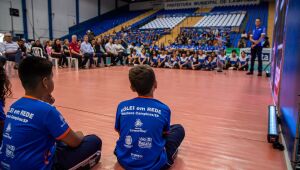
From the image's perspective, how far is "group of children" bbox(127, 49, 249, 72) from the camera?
815 centimetres

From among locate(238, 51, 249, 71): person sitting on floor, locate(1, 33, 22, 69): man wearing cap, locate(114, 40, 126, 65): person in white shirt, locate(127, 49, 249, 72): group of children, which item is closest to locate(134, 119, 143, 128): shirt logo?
locate(1, 33, 22, 69): man wearing cap

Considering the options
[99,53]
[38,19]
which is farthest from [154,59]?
[38,19]

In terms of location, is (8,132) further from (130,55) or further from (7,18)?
(7,18)

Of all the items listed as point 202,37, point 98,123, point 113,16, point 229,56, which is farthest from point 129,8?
point 98,123

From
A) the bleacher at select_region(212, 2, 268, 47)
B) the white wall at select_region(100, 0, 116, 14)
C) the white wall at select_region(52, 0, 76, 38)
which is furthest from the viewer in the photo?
the white wall at select_region(100, 0, 116, 14)

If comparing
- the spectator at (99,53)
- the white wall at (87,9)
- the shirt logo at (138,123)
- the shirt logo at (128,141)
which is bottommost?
the shirt logo at (128,141)

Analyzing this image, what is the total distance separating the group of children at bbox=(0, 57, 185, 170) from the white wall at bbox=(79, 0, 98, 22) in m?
17.2

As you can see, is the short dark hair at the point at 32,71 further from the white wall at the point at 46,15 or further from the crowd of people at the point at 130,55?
the white wall at the point at 46,15

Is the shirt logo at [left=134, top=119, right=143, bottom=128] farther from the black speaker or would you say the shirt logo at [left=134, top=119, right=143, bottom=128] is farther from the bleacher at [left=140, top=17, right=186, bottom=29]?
the bleacher at [left=140, top=17, right=186, bottom=29]

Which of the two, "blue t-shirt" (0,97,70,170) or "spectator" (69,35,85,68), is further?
"spectator" (69,35,85,68)

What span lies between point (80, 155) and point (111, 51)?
8.43m

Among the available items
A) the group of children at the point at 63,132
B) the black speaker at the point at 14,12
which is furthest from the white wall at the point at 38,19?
the group of children at the point at 63,132

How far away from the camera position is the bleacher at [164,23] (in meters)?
16.0

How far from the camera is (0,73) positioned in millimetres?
1383
